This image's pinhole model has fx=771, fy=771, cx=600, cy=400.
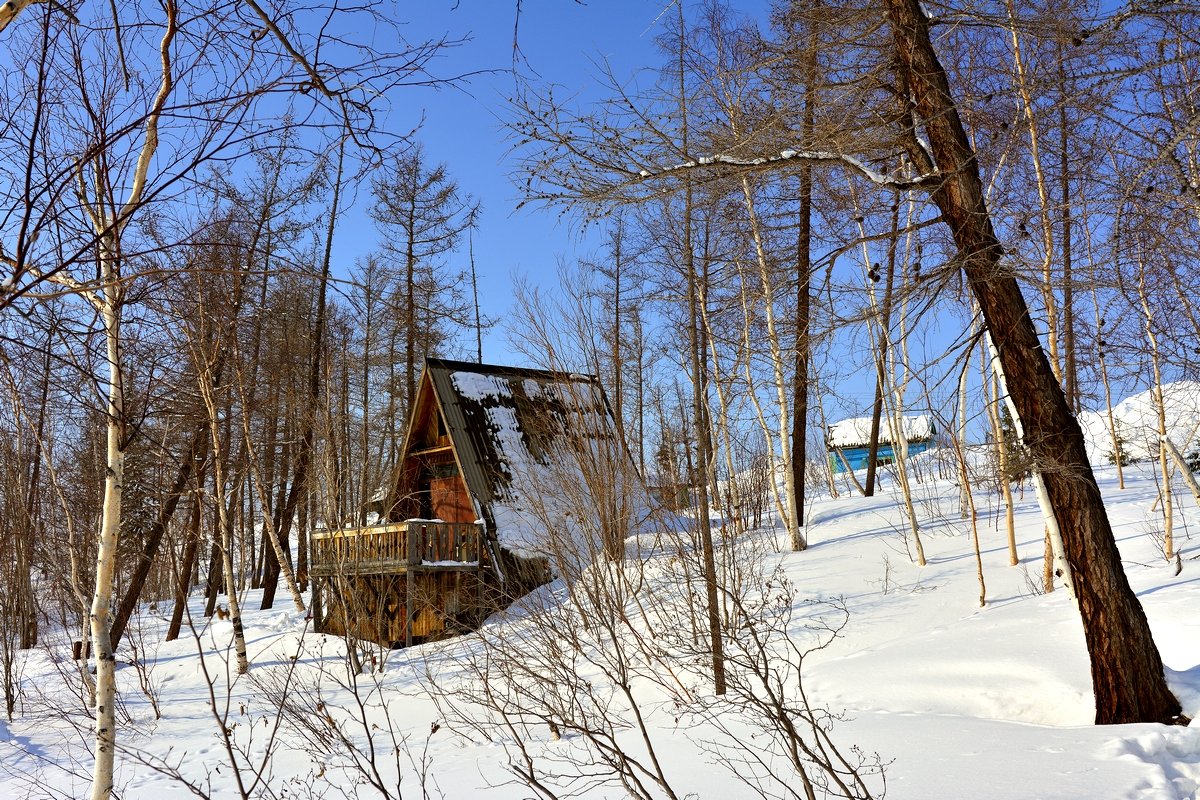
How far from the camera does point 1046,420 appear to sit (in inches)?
212

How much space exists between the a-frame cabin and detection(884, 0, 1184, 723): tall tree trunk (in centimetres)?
701

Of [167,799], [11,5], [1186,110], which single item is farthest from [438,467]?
[11,5]

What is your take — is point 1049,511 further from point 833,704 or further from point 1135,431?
point 1135,431

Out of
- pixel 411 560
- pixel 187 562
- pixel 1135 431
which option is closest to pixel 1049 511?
pixel 411 560

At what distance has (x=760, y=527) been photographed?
16.0 m

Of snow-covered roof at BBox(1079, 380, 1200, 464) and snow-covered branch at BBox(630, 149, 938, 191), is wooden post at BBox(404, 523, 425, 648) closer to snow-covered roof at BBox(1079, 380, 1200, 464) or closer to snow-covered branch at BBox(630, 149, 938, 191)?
snow-covered branch at BBox(630, 149, 938, 191)

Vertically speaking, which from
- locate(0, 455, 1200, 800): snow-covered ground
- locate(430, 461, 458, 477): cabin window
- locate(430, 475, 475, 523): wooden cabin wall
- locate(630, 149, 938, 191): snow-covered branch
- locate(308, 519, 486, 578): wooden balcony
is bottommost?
locate(0, 455, 1200, 800): snow-covered ground

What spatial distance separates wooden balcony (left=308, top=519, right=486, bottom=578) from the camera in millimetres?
13625

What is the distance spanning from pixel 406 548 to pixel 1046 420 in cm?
1091

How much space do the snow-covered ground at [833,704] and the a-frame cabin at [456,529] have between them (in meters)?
0.95

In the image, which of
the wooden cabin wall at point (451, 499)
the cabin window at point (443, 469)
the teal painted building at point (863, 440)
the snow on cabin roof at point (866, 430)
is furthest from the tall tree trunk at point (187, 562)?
the teal painted building at point (863, 440)

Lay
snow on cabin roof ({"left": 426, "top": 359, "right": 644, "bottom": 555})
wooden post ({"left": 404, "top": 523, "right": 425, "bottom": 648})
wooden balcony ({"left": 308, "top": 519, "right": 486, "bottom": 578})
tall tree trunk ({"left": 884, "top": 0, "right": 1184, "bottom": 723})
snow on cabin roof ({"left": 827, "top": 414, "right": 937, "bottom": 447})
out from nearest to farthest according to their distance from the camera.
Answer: tall tree trunk ({"left": 884, "top": 0, "right": 1184, "bottom": 723}) < snow on cabin roof ({"left": 426, "top": 359, "right": 644, "bottom": 555}) < wooden post ({"left": 404, "top": 523, "right": 425, "bottom": 648}) < wooden balcony ({"left": 308, "top": 519, "right": 486, "bottom": 578}) < snow on cabin roof ({"left": 827, "top": 414, "right": 937, "bottom": 447})

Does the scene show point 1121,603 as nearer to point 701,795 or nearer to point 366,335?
point 701,795

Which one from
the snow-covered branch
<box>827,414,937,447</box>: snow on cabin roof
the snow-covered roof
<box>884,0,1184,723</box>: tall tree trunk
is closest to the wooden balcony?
the snow-covered branch
